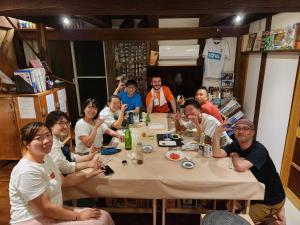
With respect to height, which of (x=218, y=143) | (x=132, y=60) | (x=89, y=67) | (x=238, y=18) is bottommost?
(x=218, y=143)

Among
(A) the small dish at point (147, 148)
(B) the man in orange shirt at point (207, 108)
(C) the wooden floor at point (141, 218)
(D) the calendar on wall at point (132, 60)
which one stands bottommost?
(C) the wooden floor at point (141, 218)

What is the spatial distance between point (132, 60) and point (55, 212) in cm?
355

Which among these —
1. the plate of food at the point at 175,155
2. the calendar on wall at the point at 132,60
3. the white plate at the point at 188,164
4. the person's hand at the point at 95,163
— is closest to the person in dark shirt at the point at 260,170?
the white plate at the point at 188,164

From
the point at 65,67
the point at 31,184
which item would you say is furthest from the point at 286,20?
the point at 65,67

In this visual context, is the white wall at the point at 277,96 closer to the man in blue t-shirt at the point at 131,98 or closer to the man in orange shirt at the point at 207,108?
the man in orange shirt at the point at 207,108

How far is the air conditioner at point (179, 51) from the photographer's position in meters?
4.13

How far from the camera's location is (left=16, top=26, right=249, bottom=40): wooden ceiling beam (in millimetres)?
4023

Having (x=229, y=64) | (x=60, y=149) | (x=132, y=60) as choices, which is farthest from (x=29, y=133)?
(x=229, y=64)

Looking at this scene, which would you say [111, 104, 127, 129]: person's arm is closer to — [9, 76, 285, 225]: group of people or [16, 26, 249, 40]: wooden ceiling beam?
[9, 76, 285, 225]: group of people

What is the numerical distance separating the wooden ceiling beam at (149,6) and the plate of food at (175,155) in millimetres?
1277

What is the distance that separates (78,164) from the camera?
1758 millimetres

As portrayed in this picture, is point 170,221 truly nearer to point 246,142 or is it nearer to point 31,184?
point 246,142

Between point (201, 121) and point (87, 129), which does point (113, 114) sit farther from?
point (201, 121)

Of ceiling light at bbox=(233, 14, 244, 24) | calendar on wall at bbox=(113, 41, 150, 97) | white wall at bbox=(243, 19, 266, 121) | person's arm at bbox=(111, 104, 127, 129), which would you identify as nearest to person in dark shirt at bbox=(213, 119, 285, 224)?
person's arm at bbox=(111, 104, 127, 129)
